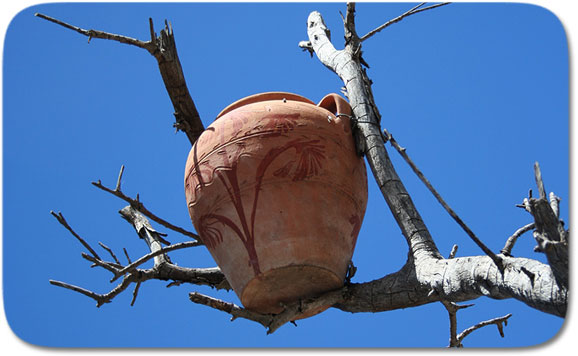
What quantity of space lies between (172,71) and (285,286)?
65.8 inches

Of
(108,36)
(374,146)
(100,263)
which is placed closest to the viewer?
(374,146)

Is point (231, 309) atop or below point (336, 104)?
below

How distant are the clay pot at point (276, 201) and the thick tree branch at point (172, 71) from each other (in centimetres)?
94

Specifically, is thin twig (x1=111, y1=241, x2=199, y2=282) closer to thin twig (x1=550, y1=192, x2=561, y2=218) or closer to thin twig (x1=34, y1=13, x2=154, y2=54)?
thin twig (x1=34, y1=13, x2=154, y2=54)

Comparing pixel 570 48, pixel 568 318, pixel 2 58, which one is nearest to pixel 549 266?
pixel 568 318

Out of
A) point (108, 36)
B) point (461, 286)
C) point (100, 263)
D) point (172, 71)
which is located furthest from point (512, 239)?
point (108, 36)

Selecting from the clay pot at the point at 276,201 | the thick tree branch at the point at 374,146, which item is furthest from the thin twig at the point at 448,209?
the clay pot at the point at 276,201

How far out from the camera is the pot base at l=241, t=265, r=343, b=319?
11.0 feet

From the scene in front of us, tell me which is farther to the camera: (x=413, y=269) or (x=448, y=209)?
(x=413, y=269)

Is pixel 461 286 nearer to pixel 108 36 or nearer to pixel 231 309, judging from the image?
pixel 231 309

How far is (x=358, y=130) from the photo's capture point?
3812mm

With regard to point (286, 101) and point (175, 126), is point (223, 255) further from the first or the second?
point (175, 126)

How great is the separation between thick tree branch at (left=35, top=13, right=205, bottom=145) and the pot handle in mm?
996

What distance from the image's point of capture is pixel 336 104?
3844mm
